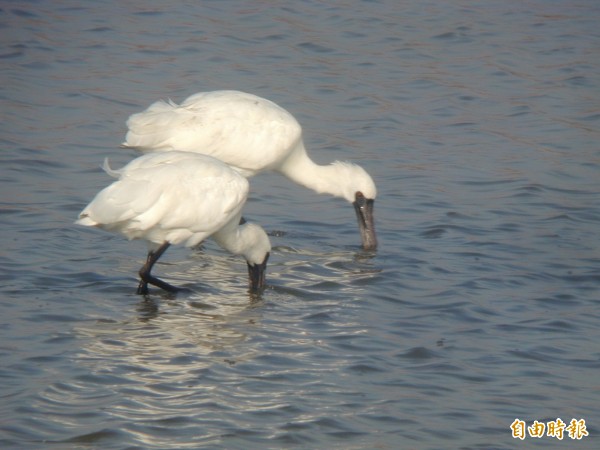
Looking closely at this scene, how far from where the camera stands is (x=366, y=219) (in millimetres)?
10758

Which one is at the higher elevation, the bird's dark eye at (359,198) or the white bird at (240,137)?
the white bird at (240,137)

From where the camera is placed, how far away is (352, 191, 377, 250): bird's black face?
411 inches

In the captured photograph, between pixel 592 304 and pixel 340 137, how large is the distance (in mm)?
5393

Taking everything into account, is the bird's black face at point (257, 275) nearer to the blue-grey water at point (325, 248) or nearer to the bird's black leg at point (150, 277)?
the blue-grey water at point (325, 248)

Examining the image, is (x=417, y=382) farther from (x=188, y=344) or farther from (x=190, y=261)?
(x=190, y=261)

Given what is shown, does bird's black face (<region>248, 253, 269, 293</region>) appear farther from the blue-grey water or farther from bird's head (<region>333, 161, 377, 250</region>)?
bird's head (<region>333, 161, 377, 250</region>)

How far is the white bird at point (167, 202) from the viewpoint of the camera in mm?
8281

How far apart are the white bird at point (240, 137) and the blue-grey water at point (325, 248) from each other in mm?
403

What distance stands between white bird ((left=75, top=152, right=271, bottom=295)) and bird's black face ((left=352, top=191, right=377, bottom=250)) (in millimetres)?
1579

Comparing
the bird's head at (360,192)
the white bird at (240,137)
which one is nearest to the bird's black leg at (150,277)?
the white bird at (240,137)

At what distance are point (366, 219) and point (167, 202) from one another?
2703 millimetres

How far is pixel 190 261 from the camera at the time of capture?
9883 millimetres

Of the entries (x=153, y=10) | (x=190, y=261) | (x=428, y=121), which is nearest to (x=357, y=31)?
(x=153, y=10)

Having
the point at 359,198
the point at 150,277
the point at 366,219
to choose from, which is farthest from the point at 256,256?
the point at 359,198
